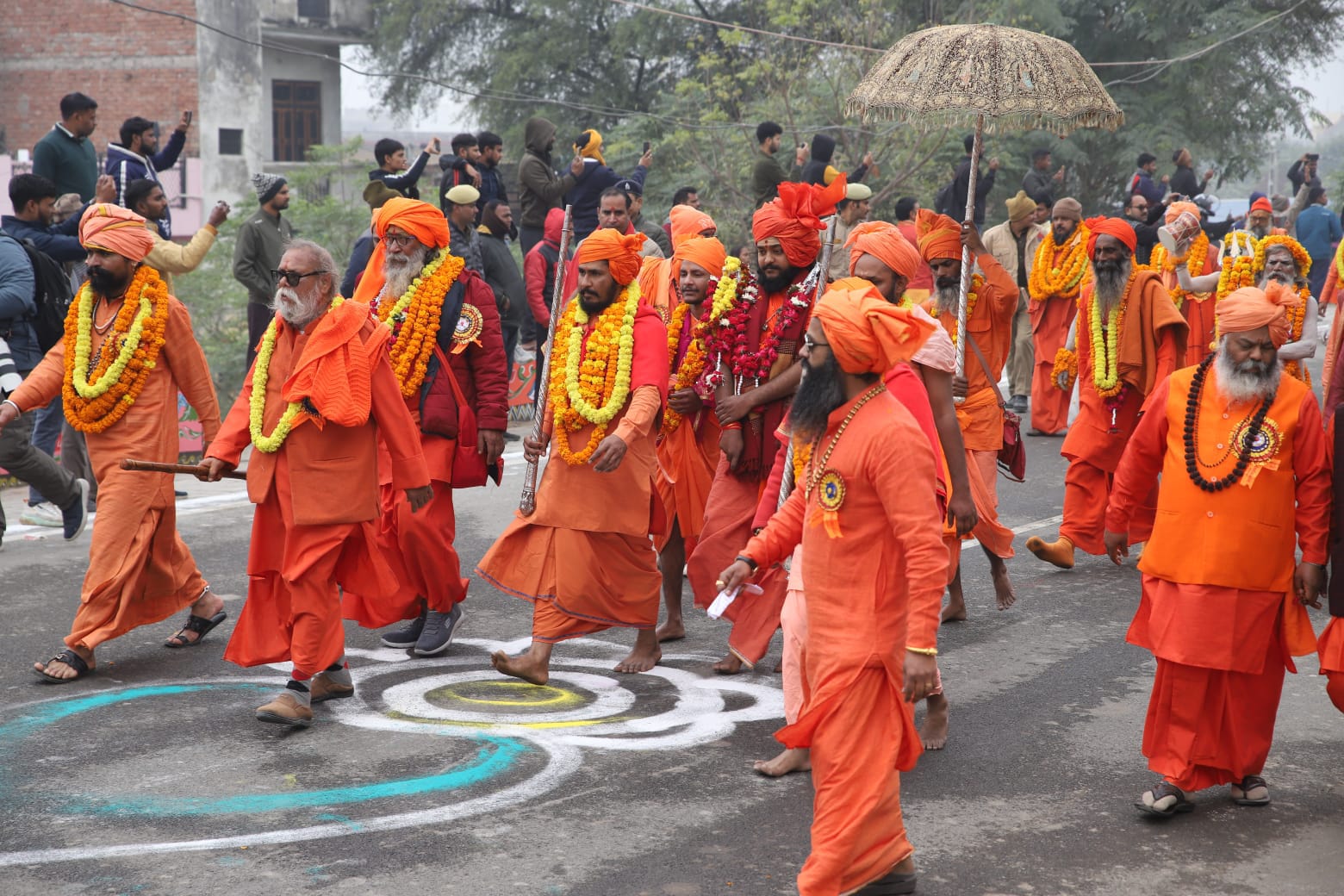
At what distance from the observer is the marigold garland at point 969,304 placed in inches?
324

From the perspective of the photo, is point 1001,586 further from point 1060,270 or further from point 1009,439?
point 1060,270

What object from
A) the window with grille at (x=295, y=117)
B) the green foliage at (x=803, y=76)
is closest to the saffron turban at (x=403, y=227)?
the green foliage at (x=803, y=76)

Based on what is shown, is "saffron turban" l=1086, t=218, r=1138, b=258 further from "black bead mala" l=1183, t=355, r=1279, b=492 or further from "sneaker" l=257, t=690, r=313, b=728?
"sneaker" l=257, t=690, r=313, b=728

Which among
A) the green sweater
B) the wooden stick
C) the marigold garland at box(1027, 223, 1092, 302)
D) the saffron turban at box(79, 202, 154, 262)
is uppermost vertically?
the green sweater

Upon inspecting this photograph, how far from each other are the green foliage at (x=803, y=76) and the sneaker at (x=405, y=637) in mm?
13252

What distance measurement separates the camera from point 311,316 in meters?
6.28

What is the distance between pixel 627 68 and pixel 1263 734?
92.4 ft

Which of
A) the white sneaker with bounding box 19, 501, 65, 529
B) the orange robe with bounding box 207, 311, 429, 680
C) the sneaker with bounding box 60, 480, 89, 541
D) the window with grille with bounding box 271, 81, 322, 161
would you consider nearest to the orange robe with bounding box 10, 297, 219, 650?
the orange robe with bounding box 207, 311, 429, 680

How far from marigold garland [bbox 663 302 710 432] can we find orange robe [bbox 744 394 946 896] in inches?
104

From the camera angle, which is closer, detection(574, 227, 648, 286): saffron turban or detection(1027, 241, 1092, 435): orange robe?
detection(574, 227, 648, 286): saffron turban

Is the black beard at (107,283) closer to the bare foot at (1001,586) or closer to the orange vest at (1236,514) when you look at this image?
the bare foot at (1001,586)

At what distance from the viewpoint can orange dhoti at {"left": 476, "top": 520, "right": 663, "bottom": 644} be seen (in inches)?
260

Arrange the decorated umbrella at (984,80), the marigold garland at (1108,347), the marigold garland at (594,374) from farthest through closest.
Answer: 1. the marigold garland at (1108,347)
2. the decorated umbrella at (984,80)
3. the marigold garland at (594,374)

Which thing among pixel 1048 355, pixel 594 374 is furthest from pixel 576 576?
pixel 1048 355
